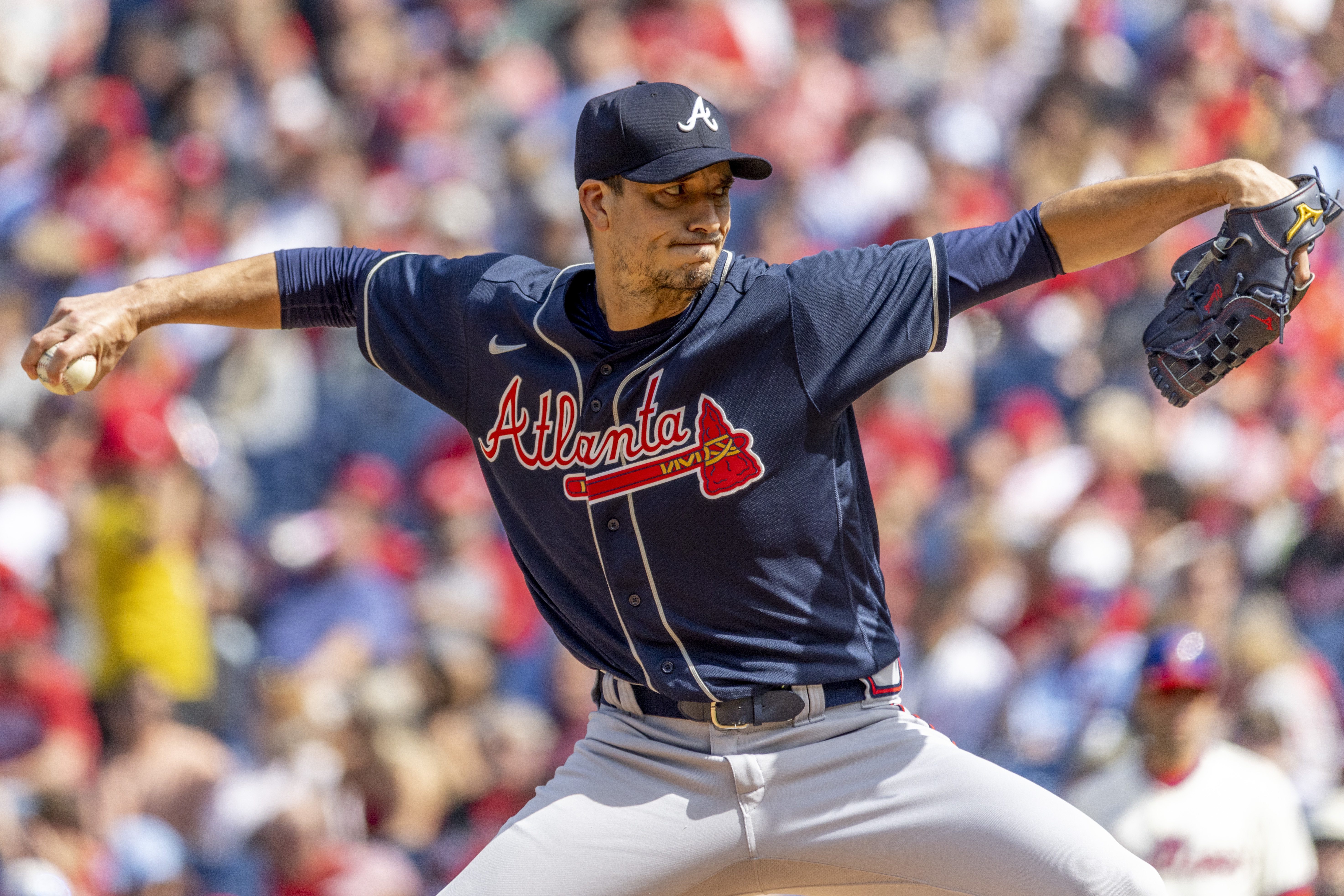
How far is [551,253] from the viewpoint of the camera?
8258 millimetres

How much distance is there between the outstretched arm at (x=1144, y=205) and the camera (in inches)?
108

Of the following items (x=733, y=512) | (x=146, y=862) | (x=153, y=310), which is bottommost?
(x=146, y=862)

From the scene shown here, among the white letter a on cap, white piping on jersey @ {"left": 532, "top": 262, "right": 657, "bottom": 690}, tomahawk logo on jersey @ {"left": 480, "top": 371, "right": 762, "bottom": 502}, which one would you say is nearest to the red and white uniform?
white piping on jersey @ {"left": 532, "top": 262, "right": 657, "bottom": 690}

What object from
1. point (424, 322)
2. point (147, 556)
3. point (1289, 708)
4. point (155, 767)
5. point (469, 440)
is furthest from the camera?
point (469, 440)

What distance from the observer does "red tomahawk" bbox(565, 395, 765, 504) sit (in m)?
2.91

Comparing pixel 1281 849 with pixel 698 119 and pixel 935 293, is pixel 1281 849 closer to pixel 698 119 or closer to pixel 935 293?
pixel 935 293

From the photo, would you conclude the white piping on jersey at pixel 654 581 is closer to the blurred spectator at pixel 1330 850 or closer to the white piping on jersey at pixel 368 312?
the white piping on jersey at pixel 368 312

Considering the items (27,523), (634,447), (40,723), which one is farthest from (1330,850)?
(27,523)

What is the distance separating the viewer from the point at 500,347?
3113 mm

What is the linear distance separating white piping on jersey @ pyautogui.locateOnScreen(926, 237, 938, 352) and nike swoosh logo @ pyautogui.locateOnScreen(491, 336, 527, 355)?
31.1 inches

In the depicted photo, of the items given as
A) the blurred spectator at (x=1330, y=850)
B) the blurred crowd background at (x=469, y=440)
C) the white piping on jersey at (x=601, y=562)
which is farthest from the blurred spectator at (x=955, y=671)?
the white piping on jersey at (x=601, y=562)

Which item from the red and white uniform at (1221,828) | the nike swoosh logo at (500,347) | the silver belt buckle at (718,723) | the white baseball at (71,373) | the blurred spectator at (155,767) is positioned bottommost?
the red and white uniform at (1221,828)

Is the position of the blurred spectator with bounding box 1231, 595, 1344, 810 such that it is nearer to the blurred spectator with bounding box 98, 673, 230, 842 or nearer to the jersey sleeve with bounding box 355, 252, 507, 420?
the jersey sleeve with bounding box 355, 252, 507, 420

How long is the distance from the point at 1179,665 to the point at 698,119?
106 inches
